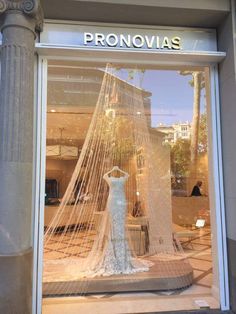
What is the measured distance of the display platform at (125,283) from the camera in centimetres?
366

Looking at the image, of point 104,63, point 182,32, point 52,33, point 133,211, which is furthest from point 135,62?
point 133,211

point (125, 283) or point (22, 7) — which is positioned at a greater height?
point (22, 7)

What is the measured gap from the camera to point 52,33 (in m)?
3.31

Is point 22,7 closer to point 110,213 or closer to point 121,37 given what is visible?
point 121,37

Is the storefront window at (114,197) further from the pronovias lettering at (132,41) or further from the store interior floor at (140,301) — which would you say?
the pronovias lettering at (132,41)

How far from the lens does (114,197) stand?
174 inches

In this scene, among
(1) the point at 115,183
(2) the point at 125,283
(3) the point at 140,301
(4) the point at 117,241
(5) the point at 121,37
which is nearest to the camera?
(5) the point at 121,37

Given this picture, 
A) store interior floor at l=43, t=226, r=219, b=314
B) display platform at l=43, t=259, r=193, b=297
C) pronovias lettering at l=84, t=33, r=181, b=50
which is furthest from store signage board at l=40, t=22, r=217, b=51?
store interior floor at l=43, t=226, r=219, b=314

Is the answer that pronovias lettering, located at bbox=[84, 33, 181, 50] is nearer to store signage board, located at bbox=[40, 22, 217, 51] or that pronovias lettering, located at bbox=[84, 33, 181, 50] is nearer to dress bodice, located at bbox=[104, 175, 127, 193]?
store signage board, located at bbox=[40, 22, 217, 51]

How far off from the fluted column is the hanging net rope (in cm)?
71

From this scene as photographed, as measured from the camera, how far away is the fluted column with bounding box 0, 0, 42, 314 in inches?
107

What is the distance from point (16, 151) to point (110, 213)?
1917 mm

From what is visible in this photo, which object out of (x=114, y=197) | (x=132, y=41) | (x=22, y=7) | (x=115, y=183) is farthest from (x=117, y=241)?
(x=22, y=7)

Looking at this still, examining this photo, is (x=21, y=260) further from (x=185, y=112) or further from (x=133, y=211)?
(x=185, y=112)
